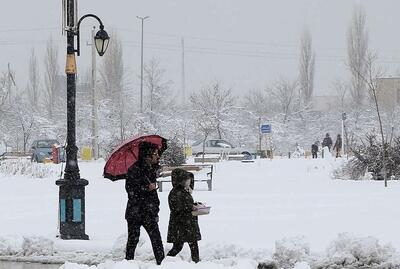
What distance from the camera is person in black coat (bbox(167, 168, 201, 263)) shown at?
8.80m

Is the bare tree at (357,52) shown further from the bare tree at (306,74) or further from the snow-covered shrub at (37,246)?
the snow-covered shrub at (37,246)

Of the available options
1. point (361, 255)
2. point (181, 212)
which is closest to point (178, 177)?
point (181, 212)

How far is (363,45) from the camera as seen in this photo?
6341 centimetres

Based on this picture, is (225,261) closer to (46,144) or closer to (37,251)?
(37,251)

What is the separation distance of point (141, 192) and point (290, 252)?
2102mm

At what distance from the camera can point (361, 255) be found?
9.15 metres

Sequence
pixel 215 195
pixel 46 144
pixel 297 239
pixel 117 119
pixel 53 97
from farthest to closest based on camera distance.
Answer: pixel 53 97 → pixel 117 119 → pixel 46 144 → pixel 215 195 → pixel 297 239

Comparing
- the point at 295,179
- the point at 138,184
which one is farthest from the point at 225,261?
the point at 295,179

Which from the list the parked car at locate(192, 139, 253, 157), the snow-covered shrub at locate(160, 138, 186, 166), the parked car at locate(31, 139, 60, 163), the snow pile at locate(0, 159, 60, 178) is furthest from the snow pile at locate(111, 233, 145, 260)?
the parked car at locate(192, 139, 253, 157)

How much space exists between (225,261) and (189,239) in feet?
1.95

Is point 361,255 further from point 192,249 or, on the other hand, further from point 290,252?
point 192,249

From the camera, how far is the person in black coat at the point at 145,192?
341 inches

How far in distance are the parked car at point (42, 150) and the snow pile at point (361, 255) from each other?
100 ft

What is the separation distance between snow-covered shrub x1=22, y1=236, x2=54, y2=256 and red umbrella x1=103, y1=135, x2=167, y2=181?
1814mm
